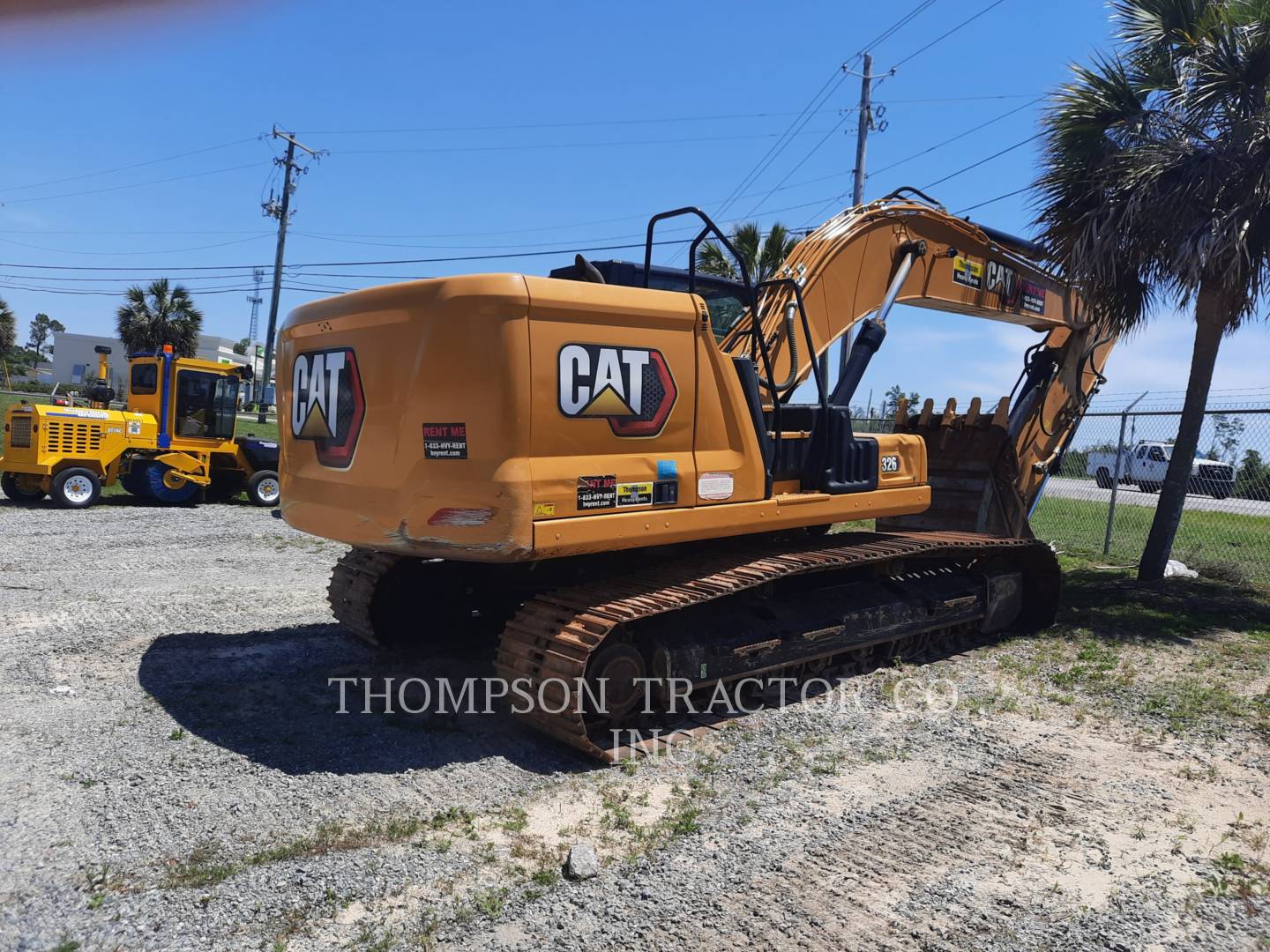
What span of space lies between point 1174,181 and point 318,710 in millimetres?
8048

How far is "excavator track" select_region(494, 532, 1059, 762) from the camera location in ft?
14.5

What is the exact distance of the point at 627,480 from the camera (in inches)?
185

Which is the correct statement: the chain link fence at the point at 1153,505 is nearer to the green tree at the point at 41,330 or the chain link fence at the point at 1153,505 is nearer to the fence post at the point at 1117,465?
the fence post at the point at 1117,465

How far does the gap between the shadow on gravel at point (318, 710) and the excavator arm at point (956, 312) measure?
257 cm

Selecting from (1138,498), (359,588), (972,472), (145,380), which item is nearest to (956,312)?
(972,472)

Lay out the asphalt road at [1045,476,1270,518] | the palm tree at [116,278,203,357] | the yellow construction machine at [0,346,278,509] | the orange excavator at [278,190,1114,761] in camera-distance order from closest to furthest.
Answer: the orange excavator at [278,190,1114,761] → the asphalt road at [1045,476,1270,518] → the yellow construction machine at [0,346,278,509] → the palm tree at [116,278,203,357]

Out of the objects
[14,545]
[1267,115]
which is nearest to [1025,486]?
[1267,115]

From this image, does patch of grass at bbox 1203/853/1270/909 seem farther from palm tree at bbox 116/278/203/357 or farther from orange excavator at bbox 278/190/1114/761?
palm tree at bbox 116/278/203/357

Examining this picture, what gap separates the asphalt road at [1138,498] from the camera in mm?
10664

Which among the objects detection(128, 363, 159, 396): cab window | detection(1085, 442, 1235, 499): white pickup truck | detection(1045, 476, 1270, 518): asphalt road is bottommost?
detection(1045, 476, 1270, 518): asphalt road

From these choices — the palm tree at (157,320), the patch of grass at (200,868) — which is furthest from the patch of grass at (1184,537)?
the palm tree at (157,320)

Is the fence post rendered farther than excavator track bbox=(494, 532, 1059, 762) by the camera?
Yes

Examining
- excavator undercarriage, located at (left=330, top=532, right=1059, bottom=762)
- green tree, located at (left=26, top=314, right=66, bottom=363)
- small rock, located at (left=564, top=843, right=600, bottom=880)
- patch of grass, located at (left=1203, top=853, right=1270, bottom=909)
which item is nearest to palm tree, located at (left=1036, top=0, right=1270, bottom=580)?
excavator undercarriage, located at (left=330, top=532, right=1059, bottom=762)

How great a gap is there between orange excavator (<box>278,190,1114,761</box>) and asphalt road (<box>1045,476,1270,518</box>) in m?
4.75
